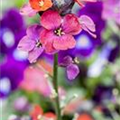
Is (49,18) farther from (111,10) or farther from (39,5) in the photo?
(111,10)

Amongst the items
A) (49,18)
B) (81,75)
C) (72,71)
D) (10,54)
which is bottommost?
(81,75)

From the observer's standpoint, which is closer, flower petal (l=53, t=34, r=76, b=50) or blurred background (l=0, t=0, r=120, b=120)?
flower petal (l=53, t=34, r=76, b=50)

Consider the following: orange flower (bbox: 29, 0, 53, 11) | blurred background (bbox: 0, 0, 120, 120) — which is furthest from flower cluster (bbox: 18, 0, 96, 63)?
blurred background (bbox: 0, 0, 120, 120)

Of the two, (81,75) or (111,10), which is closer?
(111,10)

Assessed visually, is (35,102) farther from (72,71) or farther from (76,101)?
(72,71)

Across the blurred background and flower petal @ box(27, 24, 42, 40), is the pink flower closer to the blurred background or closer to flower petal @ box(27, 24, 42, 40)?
flower petal @ box(27, 24, 42, 40)

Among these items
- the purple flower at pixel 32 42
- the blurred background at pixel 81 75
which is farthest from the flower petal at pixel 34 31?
the blurred background at pixel 81 75

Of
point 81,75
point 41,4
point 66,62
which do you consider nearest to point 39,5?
point 41,4

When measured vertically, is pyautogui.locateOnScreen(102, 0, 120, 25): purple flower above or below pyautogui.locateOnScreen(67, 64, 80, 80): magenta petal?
below
